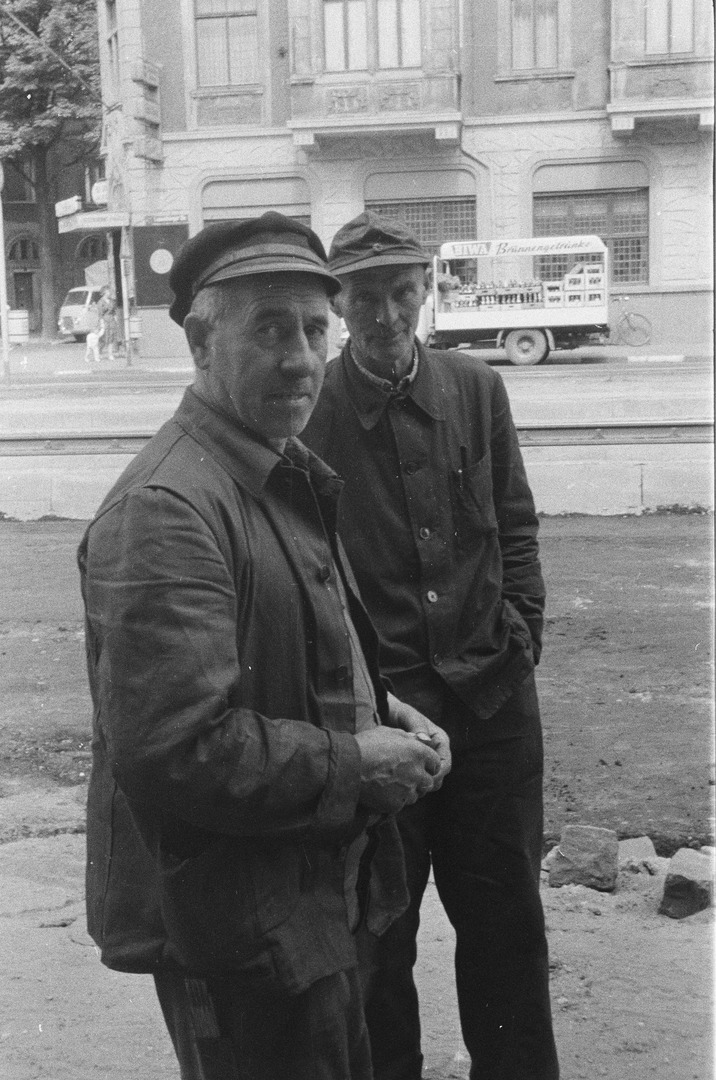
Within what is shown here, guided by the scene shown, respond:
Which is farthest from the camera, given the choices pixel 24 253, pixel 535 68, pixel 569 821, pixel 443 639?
pixel 24 253

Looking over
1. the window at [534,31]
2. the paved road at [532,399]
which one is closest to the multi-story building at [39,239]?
the paved road at [532,399]

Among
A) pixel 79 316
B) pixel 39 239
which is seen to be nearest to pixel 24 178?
pixel 39 239

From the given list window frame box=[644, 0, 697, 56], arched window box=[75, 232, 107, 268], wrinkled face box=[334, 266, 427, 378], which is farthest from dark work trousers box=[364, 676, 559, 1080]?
arched window box=[75, 232, 107, 268]

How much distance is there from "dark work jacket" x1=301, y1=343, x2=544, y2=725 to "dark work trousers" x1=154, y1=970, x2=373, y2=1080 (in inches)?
37.2

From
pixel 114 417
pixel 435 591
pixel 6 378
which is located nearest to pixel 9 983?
pixel 435 591

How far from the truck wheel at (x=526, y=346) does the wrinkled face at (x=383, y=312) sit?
1971cm

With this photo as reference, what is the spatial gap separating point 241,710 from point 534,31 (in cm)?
1622

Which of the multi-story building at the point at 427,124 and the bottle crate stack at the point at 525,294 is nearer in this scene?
the multi-story building at the point at 427,124

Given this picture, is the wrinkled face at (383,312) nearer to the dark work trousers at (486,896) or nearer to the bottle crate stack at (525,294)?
the dark work trousers at (486,896)

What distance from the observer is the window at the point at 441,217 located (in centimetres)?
2592

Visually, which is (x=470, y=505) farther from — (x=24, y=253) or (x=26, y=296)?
(x=26, y=296)

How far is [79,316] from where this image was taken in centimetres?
3369

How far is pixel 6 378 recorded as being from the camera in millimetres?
21406

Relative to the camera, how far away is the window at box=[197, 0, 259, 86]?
11281mm
